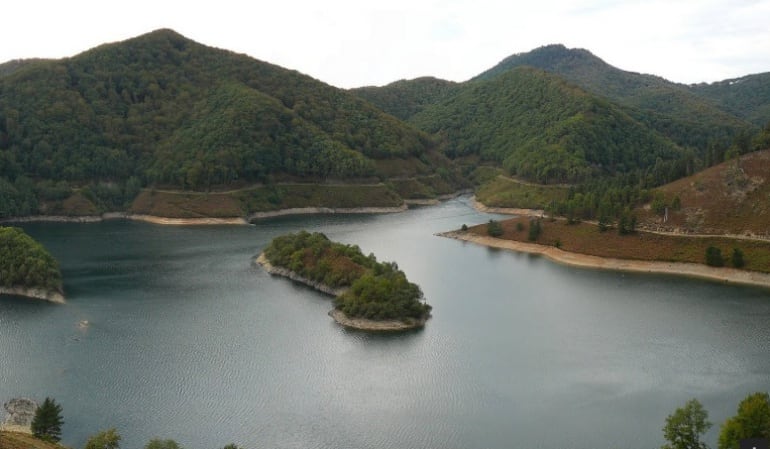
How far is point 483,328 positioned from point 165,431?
32.3 meters

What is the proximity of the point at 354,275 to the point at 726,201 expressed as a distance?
54.2 meters

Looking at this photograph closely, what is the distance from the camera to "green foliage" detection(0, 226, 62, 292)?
74188 millimetres

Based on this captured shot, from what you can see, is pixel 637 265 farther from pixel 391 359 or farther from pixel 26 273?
pixel 26 273

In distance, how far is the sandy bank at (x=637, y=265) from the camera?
3268 inches

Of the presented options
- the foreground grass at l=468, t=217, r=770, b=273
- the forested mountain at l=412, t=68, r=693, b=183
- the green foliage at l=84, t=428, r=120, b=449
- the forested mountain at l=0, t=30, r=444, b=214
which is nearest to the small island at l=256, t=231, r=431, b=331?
the green foliage at l=84, t=428, r=120, b=449

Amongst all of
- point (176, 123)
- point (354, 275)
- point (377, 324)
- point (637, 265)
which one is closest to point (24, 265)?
point (354, 275)

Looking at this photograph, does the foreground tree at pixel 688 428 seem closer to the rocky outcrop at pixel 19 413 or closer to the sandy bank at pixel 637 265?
the rocky outcrop at pixel 19 413

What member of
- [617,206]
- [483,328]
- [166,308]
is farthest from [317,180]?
[483,328]

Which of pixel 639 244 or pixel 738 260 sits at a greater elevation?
pixel 639 244

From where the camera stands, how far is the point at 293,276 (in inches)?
3349

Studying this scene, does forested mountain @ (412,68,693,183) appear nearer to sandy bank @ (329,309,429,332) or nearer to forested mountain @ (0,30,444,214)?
forested mountain @ (0,30,444,214)

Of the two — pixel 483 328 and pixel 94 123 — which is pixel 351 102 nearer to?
pixel 94 123

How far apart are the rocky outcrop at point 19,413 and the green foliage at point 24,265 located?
3128 cm

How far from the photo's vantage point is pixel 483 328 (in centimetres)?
6625
